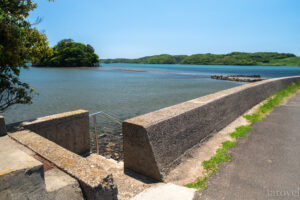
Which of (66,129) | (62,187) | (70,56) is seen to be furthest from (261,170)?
(70,56)

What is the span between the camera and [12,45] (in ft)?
11.9

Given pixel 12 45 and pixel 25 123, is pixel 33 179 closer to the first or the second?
pixel 25 123

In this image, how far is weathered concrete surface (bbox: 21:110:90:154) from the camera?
4.17 m

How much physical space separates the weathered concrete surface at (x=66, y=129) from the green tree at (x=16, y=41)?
0.86 meters

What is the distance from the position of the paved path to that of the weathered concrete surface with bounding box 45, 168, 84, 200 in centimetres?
168

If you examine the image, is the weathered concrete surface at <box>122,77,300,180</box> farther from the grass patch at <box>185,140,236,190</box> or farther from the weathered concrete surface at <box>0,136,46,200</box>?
the weathered concrete surface at <box>0,136,46,200</box>

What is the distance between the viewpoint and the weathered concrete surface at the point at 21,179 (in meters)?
1.74

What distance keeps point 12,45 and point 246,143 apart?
5.36 m

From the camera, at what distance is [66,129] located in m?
4.75

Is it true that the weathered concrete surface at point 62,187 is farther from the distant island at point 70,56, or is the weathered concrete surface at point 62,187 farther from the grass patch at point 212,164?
the distant island at point 70,56

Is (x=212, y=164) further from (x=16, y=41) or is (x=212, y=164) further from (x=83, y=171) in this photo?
(x=16, y=41)

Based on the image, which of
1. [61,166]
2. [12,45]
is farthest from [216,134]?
[12,45]

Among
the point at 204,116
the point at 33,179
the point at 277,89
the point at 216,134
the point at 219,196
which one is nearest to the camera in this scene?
the point at 33,179

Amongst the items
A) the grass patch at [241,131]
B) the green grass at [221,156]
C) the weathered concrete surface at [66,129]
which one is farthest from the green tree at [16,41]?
the grass patch at [241,131]
